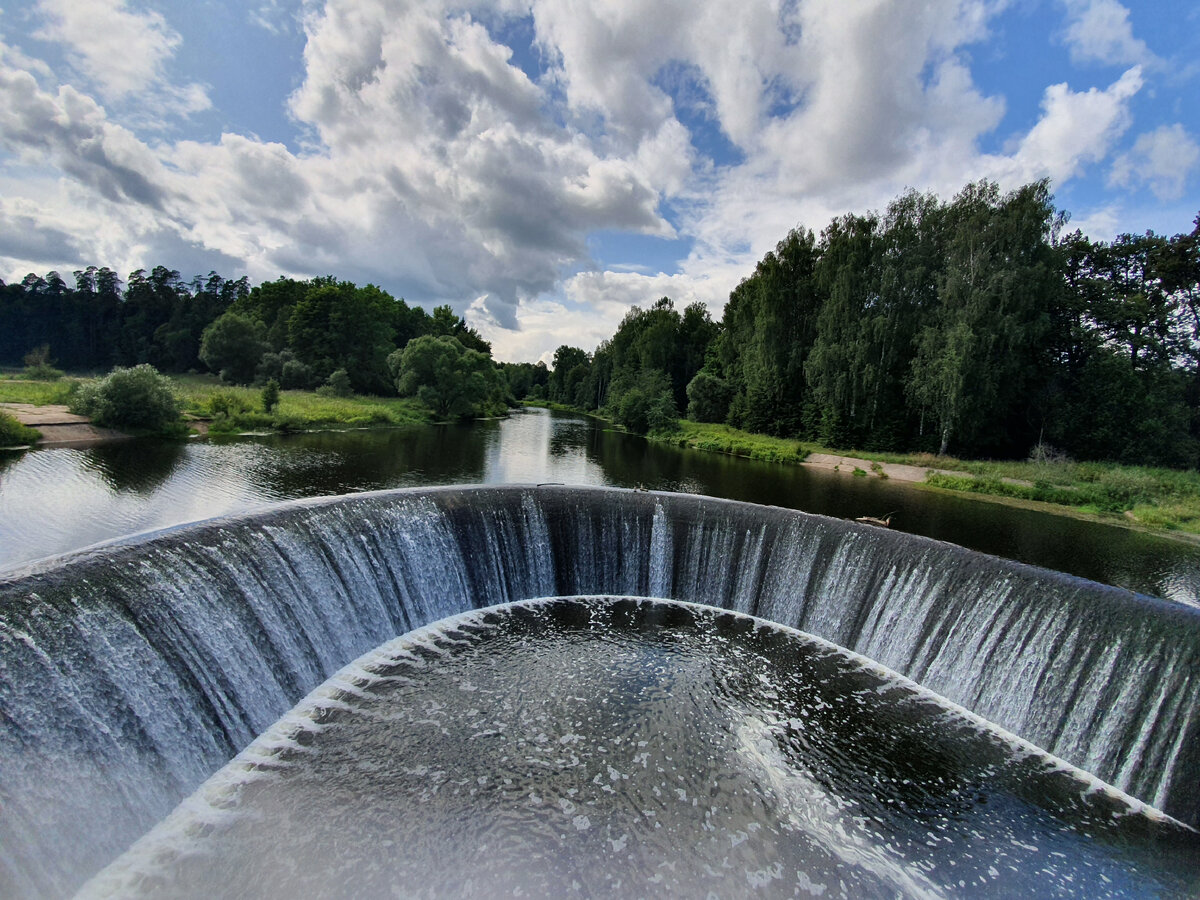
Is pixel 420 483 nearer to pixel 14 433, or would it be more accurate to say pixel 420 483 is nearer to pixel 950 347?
pixel 14 433

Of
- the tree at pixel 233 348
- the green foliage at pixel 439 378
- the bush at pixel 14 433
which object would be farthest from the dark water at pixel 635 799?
the tree at pixel 233 348

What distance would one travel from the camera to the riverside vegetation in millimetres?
26922

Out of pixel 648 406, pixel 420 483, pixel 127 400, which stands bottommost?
pixel 420 483

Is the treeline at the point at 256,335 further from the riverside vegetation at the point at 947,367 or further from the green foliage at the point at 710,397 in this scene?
the green foliage at the point at 710,397

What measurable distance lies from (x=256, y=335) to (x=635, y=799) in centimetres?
6207

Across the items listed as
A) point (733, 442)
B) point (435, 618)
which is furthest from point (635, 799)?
point (733, 442)

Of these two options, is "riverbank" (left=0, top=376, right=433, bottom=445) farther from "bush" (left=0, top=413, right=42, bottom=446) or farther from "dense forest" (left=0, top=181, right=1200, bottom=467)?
"dense forest" (left=0, top=181, right=1200, bottom=467)

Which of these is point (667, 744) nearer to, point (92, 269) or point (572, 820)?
point (572, 820)

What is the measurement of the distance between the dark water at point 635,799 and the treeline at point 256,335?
141 feet

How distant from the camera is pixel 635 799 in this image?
5957 mm

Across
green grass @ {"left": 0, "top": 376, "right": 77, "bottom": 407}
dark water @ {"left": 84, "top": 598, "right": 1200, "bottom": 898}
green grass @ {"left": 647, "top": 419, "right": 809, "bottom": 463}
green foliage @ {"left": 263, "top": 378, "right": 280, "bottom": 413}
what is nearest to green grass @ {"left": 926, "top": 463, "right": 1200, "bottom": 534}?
green grass @ {"left": 647, "top": 419, "right": 809, "bottom": 463}

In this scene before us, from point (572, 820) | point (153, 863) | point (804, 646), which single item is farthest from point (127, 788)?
point (804, 646)

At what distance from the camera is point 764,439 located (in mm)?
38750

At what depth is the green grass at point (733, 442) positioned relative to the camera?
3253 centimetres
